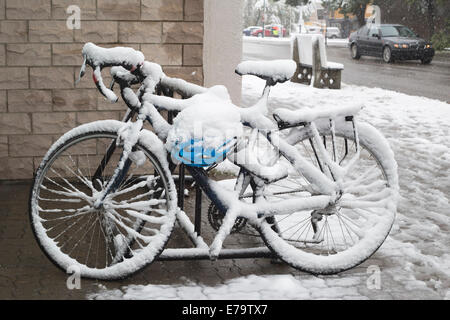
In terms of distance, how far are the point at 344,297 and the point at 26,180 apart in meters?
3.58

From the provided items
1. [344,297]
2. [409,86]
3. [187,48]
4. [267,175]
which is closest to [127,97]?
[267,175]

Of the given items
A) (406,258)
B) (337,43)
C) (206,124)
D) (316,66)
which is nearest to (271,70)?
(206,124)

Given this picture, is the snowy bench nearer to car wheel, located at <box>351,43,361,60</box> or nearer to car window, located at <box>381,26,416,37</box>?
car window, located at <box>381,26,416,37</box>

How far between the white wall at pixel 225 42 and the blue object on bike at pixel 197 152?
2.88 metres

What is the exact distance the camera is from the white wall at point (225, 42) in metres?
6.56

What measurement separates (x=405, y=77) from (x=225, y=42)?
13.6 metres

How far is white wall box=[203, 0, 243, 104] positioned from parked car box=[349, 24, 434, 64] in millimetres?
19705

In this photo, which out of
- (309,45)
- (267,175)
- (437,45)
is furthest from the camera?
(437,45)

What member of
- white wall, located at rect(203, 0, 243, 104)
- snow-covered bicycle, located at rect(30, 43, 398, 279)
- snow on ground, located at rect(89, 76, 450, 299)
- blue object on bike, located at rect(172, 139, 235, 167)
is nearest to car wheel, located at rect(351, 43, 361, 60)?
snow on ground, located at rect(89, 76, 450, 299)

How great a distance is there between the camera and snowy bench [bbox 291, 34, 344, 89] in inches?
591

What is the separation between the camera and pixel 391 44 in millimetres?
25344

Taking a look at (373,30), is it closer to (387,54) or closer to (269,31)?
(387,54)

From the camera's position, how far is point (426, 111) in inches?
448
